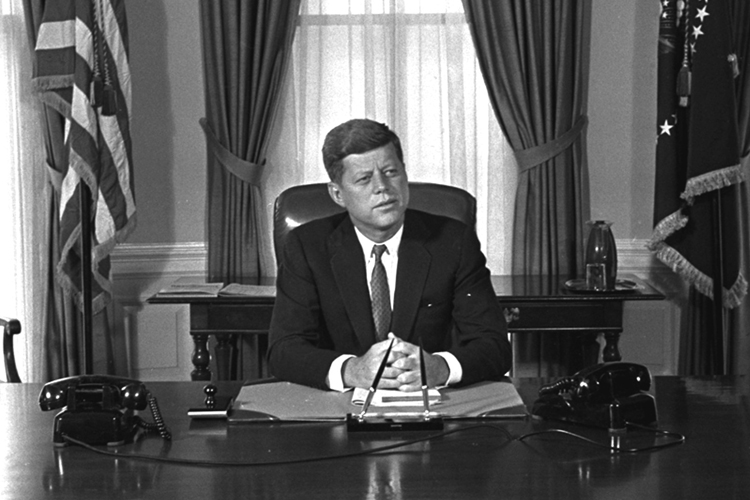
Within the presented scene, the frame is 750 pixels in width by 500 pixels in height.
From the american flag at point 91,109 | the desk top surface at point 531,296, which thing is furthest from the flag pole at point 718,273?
Result: the american flag at point 91,109

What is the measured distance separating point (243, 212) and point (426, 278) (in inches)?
85.8

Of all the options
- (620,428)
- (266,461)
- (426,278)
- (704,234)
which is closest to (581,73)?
(704,234)

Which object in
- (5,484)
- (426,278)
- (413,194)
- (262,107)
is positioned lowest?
(5,484)

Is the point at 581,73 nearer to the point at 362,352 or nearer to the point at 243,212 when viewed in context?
the point at 243,212

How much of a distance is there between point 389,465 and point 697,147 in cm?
311

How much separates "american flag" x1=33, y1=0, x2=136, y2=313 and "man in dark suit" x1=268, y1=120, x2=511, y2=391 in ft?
6.13

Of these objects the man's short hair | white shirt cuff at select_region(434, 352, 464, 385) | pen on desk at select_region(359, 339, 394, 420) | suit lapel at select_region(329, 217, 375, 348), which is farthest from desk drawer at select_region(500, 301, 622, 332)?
pen on desk at select_region(359, 339, 394, 420)

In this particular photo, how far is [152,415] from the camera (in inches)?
96.4

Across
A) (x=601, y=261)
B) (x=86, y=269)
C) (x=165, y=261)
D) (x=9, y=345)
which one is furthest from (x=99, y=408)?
(x=165, y=261)

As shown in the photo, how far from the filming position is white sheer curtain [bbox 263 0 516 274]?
17.2ft

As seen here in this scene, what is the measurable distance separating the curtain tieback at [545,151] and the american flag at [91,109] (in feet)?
5.94

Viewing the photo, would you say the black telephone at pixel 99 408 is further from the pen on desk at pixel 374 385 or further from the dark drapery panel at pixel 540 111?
the dark drapery panel at pixel 540 111

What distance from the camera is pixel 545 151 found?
5.13 m

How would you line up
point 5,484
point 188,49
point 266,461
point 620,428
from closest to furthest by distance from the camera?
point 5,484
point 266,461
point 620,428
point 188,49
